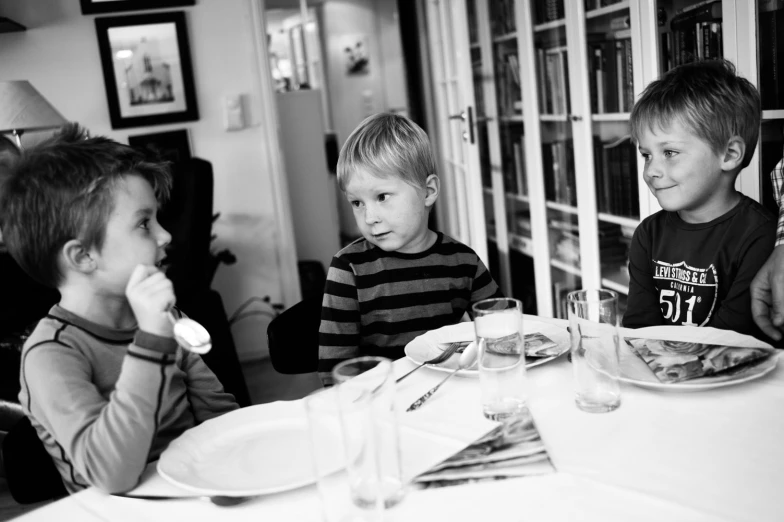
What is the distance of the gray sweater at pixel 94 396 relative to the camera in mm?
819

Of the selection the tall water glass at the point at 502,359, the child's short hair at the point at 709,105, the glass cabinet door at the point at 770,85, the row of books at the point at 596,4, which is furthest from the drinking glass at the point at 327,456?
the row of books at the point at 596,4

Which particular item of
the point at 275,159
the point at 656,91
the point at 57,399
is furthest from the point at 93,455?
the point at 275,159

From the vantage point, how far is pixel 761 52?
1.77m

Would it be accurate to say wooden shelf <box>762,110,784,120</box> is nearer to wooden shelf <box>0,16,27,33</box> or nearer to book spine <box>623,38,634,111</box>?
book spine <box>623,38,634,111</box>

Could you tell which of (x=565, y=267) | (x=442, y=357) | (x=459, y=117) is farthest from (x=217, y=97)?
(x=442, y=357)

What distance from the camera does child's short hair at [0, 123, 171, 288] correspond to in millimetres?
1016

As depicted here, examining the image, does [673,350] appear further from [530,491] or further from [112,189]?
[112,189]

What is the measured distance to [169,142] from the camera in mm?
3508

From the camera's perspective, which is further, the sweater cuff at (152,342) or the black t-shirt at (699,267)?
the black t-shirt at (699,267)

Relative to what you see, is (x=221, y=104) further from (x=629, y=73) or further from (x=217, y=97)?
(x=629, y=73)

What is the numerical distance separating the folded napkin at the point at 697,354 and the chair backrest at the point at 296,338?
0.66m

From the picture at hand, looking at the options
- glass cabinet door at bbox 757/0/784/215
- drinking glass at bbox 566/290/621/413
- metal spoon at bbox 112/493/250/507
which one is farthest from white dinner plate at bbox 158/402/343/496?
glass cabinet door at bbox 757/0/784/215

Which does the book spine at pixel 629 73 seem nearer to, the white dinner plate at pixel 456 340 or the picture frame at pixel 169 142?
the white dinner plate at pixel 456 340

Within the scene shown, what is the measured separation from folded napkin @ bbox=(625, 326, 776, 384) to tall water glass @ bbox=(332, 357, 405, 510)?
1.33 feet
